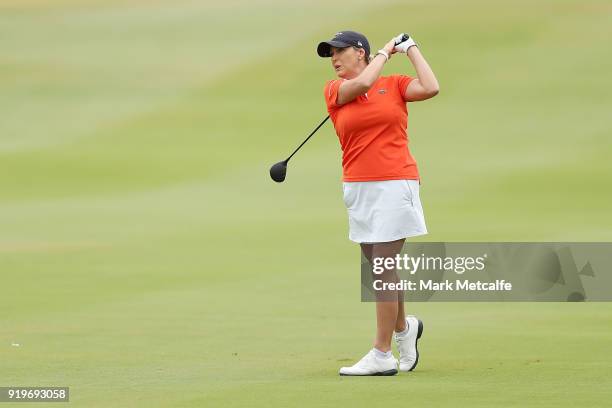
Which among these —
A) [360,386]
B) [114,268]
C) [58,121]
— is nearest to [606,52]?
[58,121]

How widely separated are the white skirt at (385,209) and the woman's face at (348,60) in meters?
0.59

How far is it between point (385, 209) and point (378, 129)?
417 millimetres

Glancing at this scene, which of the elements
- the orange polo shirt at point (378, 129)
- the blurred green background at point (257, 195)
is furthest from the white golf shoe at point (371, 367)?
the orange polo shirt at point (378, 129)

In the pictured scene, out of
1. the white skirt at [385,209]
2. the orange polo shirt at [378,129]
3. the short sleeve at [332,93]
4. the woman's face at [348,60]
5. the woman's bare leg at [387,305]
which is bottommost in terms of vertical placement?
the woman's bare leg at [387,305]

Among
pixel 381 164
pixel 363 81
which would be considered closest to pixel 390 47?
pixel 363 81

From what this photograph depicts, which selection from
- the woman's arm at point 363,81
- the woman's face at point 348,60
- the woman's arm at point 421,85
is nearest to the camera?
the woman's arm at point 363,81

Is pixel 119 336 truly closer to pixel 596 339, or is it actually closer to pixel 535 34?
pixel 596 339

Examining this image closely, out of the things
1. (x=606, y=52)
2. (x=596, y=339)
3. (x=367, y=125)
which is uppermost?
(x=606, y=52)

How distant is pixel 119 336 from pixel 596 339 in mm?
2976

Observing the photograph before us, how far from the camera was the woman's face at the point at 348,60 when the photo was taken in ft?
25.0

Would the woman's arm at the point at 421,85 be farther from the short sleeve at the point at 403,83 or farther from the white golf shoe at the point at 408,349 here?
the white golf shoe at the point at 408,349

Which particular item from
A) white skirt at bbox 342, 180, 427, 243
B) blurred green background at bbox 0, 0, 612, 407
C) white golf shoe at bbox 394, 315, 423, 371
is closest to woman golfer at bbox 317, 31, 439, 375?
white skirt at bbox 342, 180, 427, 243

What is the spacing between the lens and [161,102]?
24453 millimetres

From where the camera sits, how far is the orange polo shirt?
7.44 metres
